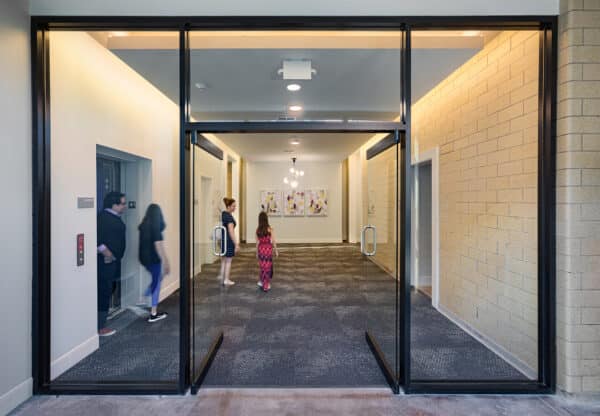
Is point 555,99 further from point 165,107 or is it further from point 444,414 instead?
point 165,107

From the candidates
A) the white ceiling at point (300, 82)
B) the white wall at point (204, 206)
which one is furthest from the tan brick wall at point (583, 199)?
the white wall at point (204, 206)

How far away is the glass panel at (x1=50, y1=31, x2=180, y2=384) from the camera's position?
9.34ft

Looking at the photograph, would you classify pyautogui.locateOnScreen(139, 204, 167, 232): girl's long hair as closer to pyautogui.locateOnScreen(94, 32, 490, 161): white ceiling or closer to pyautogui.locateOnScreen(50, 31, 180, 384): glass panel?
pyautogui.locateOnScreen(50, 31, 180, 384): glass panel

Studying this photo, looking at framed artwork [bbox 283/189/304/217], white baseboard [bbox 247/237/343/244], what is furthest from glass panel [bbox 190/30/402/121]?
white baseboard [bbox 247/237/343/244]

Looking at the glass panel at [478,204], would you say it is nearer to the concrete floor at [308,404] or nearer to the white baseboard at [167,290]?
the concrete floor at [308,404]

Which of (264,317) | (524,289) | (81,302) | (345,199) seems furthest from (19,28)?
(345,199)

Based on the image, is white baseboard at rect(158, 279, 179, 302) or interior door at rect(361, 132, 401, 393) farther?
white baseboard at rect(158, 279, 179, 302)

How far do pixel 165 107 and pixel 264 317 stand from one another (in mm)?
2689

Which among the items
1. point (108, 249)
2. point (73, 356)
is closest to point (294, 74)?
point (108, 249)

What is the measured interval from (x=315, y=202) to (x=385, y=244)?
9.09m

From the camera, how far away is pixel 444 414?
2.31m

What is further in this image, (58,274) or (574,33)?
(58,274)

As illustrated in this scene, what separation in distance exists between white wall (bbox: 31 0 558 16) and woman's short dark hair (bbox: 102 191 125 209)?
1506 millimetres

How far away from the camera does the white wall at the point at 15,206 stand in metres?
2.33
